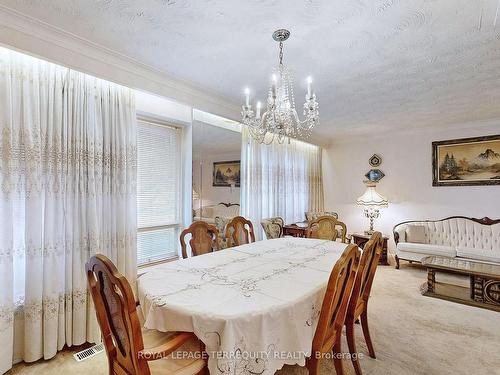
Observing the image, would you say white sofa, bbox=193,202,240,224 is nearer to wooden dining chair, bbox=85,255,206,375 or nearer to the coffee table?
wooden dining chair, bbox=85,255,206,375

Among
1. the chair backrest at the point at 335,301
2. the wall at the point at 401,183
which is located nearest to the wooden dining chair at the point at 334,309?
the chair backrest at the point at 335,301

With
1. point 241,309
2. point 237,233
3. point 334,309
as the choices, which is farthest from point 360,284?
point 237,233

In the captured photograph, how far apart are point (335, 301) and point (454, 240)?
14.6ft

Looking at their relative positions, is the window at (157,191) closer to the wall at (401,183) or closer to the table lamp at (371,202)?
the table lamp at (371,202)

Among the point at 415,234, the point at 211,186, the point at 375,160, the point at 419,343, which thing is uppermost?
the point at 375,160

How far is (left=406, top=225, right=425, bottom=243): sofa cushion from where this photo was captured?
4668 mm

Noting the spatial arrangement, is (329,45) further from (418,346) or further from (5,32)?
(418,346)

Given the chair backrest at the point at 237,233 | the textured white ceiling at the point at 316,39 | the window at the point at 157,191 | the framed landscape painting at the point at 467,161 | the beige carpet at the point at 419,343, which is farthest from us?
the framed landscape painting at the point at 467,161

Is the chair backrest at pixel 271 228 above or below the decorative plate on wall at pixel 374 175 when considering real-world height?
below

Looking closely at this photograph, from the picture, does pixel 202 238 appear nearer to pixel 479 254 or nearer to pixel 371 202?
pixel 371 202

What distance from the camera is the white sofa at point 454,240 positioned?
4.14 m

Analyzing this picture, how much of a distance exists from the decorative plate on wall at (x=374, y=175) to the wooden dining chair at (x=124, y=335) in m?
5.26

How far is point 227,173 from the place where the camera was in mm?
3977

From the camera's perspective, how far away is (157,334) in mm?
1571
